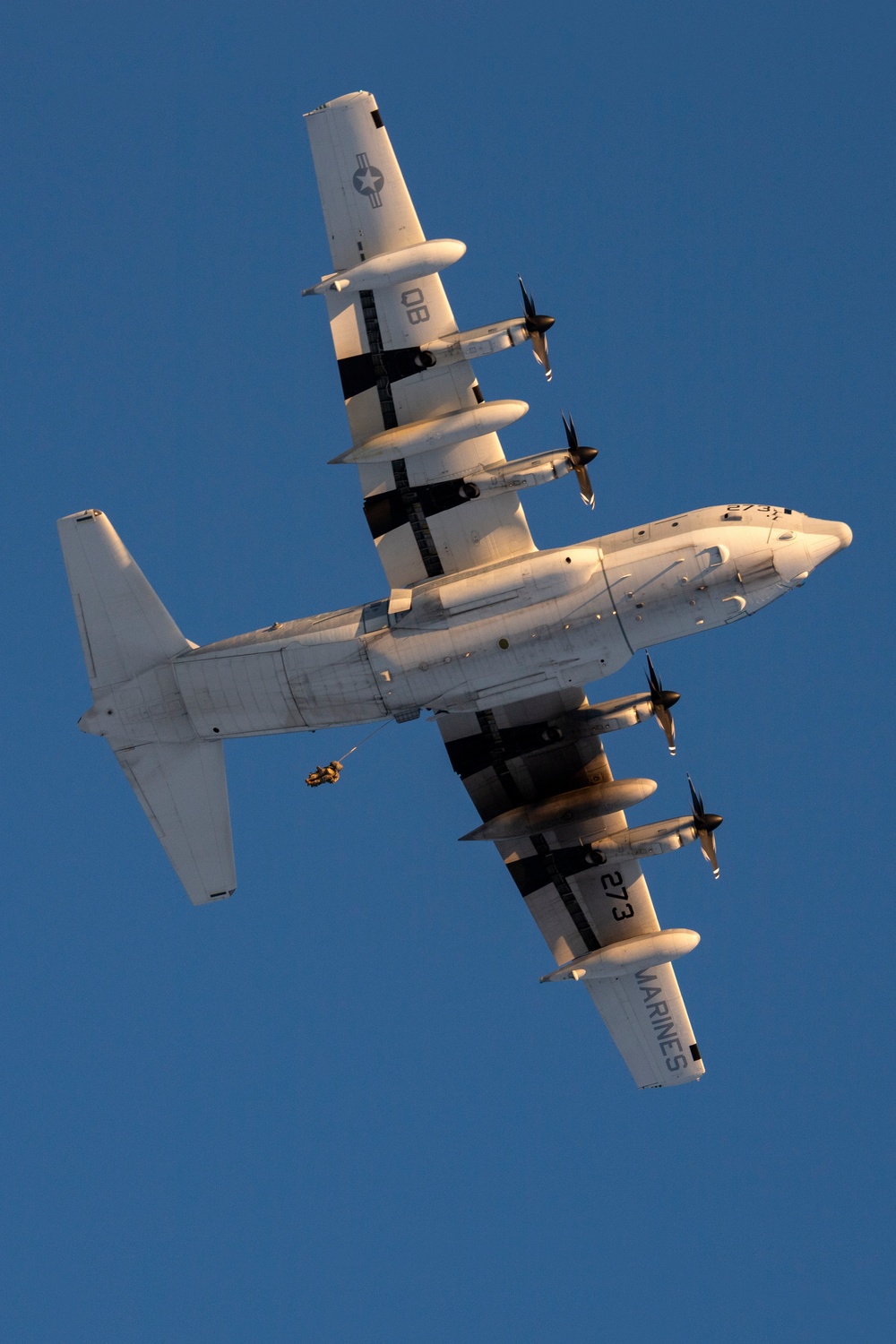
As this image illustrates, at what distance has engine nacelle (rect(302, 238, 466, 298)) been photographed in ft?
133

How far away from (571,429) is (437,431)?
3249 millimetres

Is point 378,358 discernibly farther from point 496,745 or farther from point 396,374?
point 496,745

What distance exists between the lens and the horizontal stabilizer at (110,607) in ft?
135

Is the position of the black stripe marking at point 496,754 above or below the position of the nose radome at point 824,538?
below

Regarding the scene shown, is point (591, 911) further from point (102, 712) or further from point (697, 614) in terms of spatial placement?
point (102, 712)

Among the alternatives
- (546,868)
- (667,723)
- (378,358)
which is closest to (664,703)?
(667,723)

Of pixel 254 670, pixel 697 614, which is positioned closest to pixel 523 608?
pixel 697 614

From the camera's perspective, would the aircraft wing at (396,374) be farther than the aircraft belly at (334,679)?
Yes

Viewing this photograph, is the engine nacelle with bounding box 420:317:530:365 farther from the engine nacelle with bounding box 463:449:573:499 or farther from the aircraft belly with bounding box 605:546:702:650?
the aircraft belly with bounding box 605:546:702:650

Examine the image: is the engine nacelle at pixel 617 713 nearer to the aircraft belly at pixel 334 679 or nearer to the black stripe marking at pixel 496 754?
the black stripe marking at pixel 496 754

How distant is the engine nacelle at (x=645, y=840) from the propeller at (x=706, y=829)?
16cm

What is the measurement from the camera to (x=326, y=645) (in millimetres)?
41312

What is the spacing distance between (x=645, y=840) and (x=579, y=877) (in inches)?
91.2

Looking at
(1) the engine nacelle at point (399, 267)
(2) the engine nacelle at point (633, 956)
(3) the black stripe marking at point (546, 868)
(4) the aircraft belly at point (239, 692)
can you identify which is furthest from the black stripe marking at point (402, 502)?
(2) the engine nacelle at point (633, 956)
